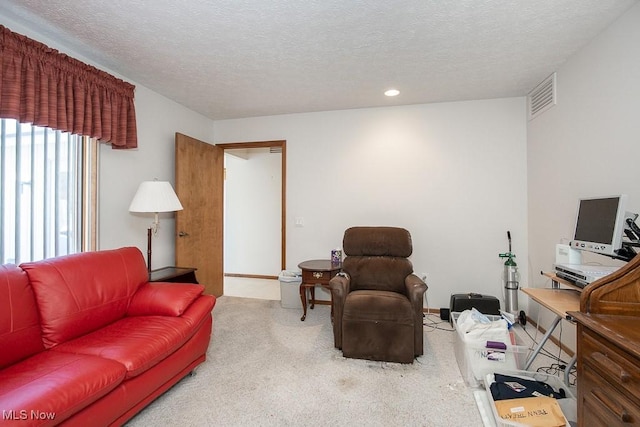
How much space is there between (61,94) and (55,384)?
6.56ft

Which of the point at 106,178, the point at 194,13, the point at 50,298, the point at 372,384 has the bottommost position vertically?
the point at 372,384

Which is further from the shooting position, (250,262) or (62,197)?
(250,262)

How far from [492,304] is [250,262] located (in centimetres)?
382

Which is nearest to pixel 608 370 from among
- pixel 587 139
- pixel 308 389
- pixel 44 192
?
pixel 308 389

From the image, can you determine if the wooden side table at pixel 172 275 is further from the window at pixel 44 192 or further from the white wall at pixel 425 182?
the white wall at pixel 425 182

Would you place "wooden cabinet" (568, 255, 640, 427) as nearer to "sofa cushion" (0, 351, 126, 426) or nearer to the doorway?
"sofa cushion" (0, 351, 126, 426)

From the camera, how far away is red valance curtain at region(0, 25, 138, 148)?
192cm

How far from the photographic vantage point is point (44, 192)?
2.26 meters

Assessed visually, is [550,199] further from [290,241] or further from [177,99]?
[177,99]

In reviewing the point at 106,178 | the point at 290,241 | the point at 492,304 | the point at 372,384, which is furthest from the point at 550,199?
the point at 106,178

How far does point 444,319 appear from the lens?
11.1ft

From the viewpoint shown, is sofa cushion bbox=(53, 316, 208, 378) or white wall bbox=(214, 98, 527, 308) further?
white wall bbox=(214, 98, 527, 308)

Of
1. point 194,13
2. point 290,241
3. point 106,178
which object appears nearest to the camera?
point 194,13

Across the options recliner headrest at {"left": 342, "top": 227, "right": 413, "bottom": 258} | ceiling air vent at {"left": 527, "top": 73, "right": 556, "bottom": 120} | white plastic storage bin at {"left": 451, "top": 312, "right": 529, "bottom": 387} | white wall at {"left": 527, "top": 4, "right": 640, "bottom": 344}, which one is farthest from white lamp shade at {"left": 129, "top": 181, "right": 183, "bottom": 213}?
ceiling air vent at {"left": 527, "top": 73, "right": 556, "bottom": 120}
